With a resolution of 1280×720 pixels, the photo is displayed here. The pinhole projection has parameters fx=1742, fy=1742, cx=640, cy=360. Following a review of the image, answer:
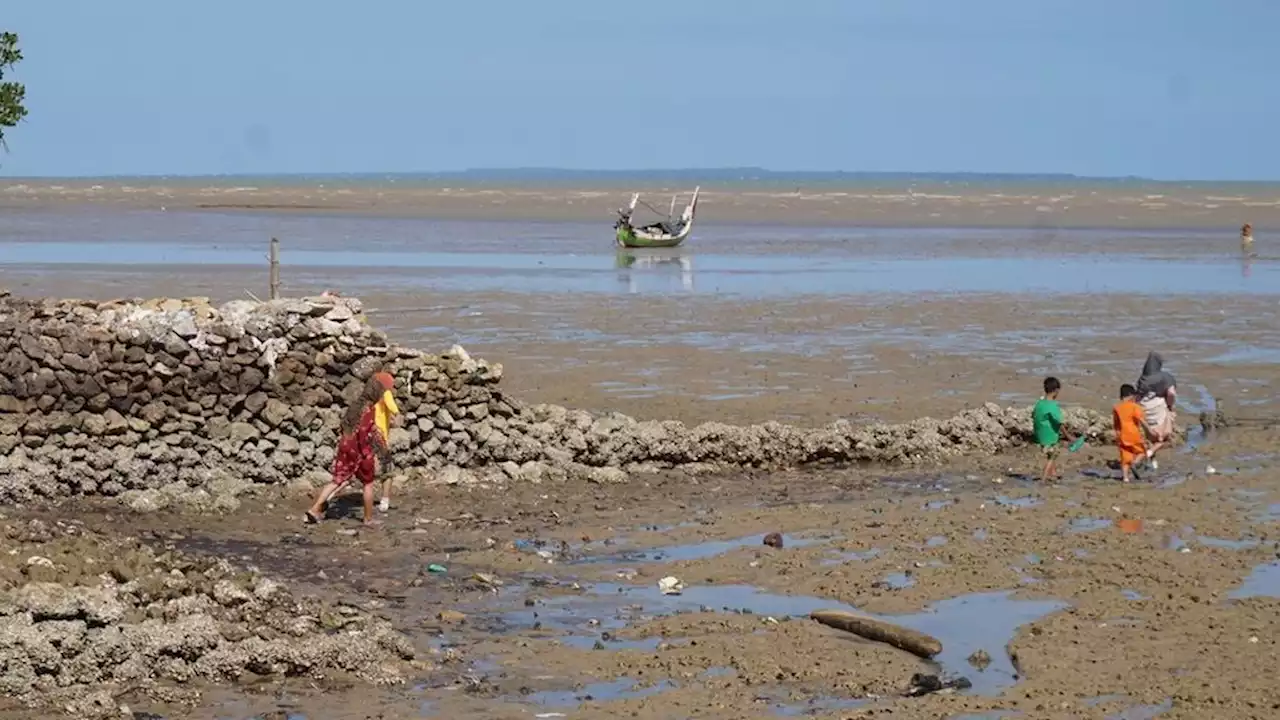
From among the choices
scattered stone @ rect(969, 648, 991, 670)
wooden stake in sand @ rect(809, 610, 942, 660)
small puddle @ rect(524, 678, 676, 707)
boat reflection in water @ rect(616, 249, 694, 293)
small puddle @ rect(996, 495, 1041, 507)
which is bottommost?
boat reflection in water @ rect(616, 249, 694, 293)

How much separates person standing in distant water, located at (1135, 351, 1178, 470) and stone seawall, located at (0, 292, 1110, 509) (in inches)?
127

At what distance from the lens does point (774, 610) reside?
1134 cm

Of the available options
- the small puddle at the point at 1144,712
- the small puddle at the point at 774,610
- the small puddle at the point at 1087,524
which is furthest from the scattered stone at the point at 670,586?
the small puddle at the point at 1087,524

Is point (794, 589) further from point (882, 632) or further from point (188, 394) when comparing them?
point (188, 394)

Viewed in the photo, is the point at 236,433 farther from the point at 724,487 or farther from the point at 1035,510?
the point at 1035,510

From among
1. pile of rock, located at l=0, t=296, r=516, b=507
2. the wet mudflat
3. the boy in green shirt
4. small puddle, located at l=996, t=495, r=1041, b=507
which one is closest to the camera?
the wet mudflat

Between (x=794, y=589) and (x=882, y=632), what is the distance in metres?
1.47

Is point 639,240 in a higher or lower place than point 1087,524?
higher

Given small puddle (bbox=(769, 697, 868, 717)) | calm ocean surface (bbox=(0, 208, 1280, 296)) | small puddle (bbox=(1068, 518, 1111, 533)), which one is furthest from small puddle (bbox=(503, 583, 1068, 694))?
calm ocean surface (bbox=(0, 208, 1280, 296))

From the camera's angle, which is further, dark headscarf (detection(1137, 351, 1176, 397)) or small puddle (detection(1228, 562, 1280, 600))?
dark headscarf (detection(1137, 351, 1176, 397))

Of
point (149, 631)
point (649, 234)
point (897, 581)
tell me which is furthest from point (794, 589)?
point (649, 234)

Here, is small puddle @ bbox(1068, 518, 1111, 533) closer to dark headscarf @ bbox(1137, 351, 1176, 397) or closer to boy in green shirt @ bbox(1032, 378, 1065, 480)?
boy in green shirt @ bbox(1032, 378, 1065, 480)

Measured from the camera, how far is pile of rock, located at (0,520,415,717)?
9.02 m

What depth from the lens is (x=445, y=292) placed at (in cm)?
3466
